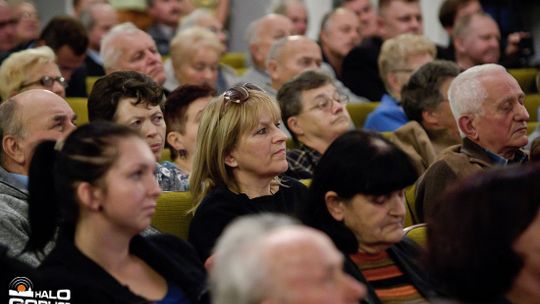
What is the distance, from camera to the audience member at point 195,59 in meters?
5.81

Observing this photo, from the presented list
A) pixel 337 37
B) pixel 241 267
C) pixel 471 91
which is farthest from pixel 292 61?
pixel 241 267

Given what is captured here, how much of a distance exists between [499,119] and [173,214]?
50.5 inches

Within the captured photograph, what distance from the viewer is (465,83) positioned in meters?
4.01

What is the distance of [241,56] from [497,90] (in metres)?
3.92

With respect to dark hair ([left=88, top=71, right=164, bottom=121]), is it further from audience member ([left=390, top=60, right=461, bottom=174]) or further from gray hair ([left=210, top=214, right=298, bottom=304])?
gray hair ([left=210, top=214, right=298, bottom=304])

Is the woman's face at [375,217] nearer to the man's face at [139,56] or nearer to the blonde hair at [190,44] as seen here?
the man's face at [139,56]

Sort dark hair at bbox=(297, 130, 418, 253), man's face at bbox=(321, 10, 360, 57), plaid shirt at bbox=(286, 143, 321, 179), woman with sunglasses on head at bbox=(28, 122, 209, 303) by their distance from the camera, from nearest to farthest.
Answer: woman with sunglasses on head at bbox=(28, 122, 209, 303), dark hair at bbox=(297, 130, 418, 253), plaid shirt at bbox=(286, 143, 321, 179), man's face at bbox=(321, 10, 360, 57)

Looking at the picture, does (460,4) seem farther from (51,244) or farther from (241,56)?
(51,244)

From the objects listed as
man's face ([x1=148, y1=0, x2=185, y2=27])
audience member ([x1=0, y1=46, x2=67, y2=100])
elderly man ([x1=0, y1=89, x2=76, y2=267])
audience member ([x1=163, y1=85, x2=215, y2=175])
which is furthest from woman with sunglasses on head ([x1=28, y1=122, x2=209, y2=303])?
man's face ([x1=148, y1=0, x2=185, y2=27])

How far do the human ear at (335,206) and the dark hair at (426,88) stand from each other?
1969 mm

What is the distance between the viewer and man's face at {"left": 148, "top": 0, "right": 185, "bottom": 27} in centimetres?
802

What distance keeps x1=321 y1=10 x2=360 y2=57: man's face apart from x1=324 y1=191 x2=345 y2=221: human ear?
444 cm

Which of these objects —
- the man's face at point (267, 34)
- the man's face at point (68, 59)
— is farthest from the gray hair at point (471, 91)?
the man's face at point (267, 34)

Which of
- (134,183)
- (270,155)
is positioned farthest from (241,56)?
(134,183)
